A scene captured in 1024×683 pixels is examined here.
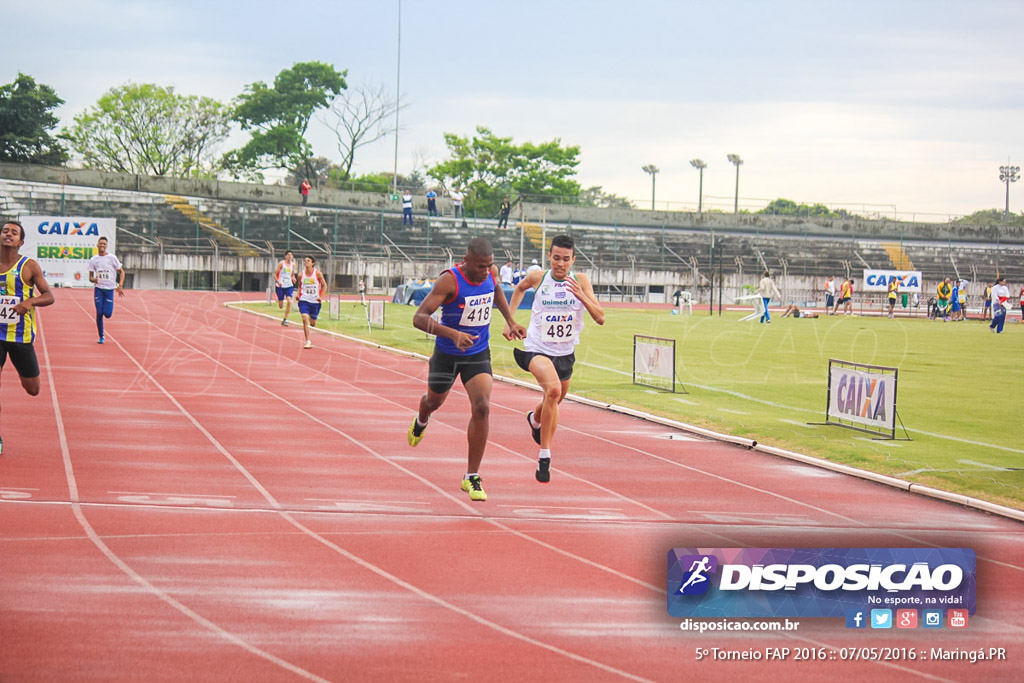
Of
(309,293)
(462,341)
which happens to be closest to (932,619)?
(462,341)

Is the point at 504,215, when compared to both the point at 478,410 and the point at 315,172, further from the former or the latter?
the point at 478,410

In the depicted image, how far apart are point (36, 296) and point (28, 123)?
6194cm

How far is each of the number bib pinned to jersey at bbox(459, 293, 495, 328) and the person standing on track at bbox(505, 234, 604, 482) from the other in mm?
812

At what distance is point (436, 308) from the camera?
803 cm

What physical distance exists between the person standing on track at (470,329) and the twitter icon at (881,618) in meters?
3.62

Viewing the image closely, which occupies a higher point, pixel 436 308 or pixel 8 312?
pixel 436 308

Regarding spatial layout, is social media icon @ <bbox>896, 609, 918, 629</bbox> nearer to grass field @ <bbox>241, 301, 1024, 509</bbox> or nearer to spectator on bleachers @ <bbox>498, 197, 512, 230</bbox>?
grass field @ <bbox>241, 301, 1024, 509</bbox>

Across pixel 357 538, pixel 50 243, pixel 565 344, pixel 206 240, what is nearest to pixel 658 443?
pixel 565 344

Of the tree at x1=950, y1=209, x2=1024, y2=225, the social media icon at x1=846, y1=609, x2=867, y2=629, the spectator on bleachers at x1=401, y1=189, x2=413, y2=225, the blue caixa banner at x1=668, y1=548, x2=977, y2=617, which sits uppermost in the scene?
the tree at x1=950, y1=209, x2=1024, y2=225

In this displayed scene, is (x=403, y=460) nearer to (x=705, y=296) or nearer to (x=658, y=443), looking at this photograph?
(x=658, y=443)

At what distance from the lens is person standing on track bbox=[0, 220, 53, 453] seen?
31.4 feet

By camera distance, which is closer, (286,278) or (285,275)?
(285,275)

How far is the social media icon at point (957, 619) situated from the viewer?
5648 millimetres

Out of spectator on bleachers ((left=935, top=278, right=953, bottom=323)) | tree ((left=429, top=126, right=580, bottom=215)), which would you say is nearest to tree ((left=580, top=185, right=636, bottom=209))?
tree ((left=429, top=126, right=580, bottom=215))
